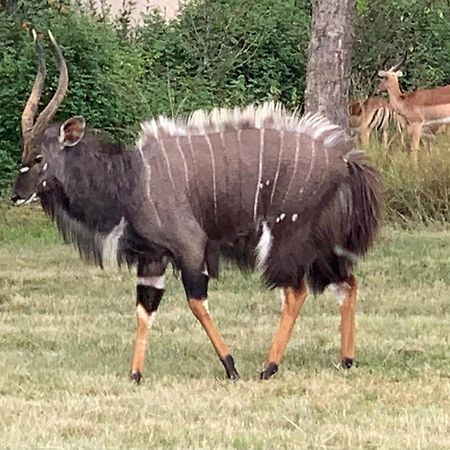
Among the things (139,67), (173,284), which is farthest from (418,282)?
(139,67)

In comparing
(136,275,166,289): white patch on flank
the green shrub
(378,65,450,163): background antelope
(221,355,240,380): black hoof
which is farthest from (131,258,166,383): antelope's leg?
(378,65,450,163): background antelope

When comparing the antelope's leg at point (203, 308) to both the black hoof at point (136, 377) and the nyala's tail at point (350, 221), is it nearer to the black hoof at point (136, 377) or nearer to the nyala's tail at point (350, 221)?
the black hoof at point (136, 377)

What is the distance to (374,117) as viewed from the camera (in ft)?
63.1

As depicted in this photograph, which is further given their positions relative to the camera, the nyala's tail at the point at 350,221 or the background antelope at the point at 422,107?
the background antelope at the point at 422,107

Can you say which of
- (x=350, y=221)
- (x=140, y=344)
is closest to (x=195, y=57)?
(x=350, y=221)

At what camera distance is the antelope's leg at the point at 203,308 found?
7520mm

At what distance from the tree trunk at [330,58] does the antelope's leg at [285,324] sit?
5364 mm

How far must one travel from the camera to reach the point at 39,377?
753cm

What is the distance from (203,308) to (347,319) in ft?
3.11

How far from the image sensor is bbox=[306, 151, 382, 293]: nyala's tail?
773cm

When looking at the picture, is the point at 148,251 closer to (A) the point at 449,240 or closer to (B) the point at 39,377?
(B) the point at 39,377

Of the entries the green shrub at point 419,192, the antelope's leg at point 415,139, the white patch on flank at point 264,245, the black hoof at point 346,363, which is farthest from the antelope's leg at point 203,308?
the antelope's leg at point 415,139

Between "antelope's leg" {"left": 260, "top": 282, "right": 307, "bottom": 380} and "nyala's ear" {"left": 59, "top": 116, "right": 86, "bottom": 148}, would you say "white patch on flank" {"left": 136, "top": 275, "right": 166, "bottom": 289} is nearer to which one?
"antelope's leg" {"left": 260, "top": 282, "right": 307, "bottom": 380}

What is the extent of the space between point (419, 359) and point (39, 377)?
2182 millimetres
